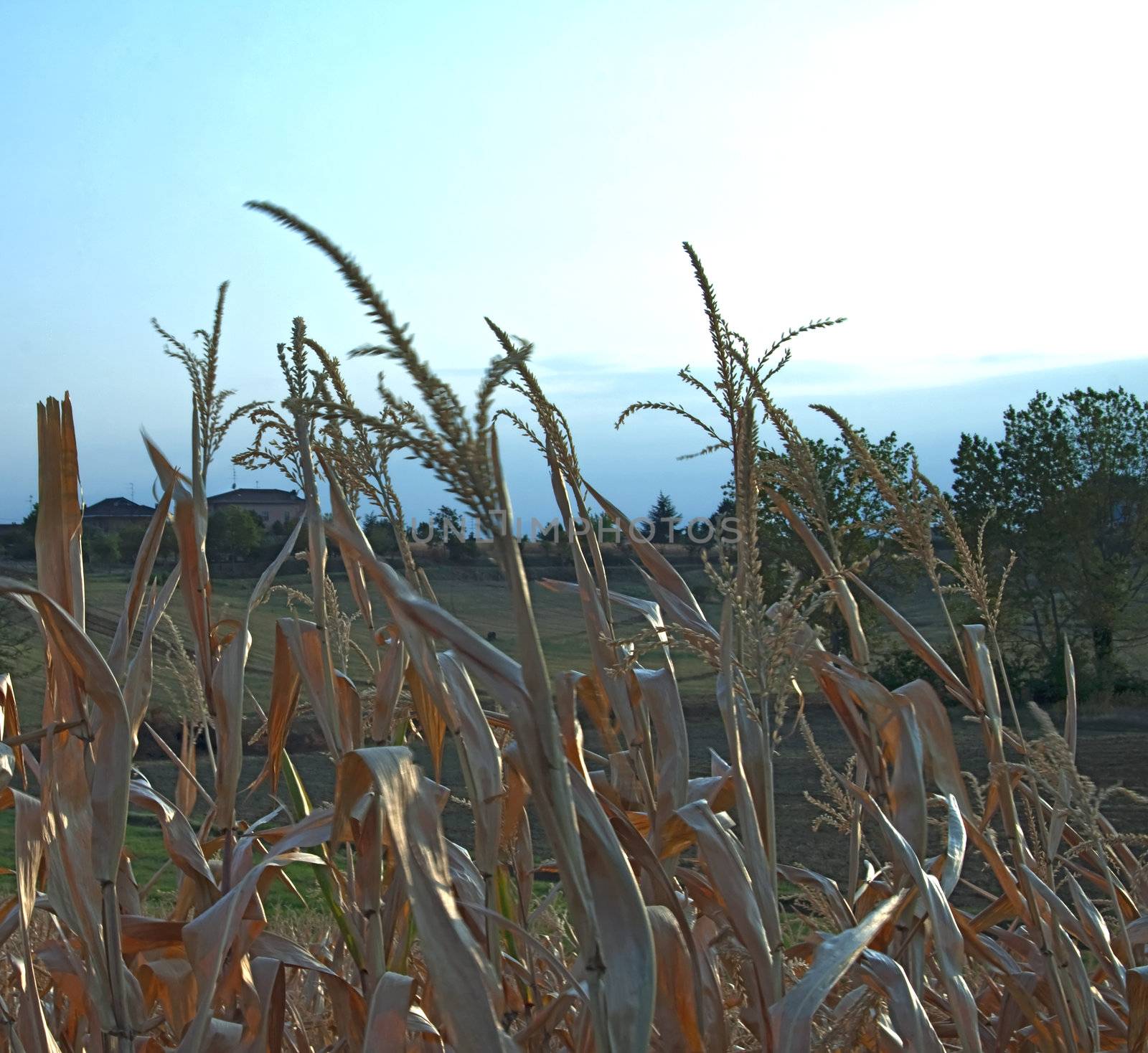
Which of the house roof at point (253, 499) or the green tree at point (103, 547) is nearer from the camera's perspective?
the house roof at point (253, 499)

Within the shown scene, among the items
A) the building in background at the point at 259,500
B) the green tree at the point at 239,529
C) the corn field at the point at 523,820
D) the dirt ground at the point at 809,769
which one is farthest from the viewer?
the dirt ground at the point at 809,769

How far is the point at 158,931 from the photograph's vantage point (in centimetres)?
134

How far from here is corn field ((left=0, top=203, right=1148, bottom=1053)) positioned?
100cm

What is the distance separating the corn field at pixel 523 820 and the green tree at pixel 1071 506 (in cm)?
1152

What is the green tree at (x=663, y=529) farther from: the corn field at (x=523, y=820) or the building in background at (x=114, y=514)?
the building in background at (x=114, y=514)

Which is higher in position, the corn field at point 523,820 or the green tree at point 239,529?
the green tree at point 239,529

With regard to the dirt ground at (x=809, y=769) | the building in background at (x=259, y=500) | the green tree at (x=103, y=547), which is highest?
the green tree at (x=103, y=547)

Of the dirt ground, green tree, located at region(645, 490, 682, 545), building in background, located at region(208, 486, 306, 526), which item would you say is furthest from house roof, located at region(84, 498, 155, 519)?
green tree, located at region(645, 490, 682, 545)

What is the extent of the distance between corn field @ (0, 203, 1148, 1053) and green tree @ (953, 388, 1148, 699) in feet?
37.8

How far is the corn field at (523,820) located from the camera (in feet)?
3.28

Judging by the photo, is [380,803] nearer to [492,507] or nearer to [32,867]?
[492,507]

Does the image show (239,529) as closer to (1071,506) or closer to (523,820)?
(523,820)

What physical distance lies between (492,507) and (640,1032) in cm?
41

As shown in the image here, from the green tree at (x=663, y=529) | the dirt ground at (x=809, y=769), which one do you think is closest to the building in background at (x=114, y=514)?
the dirt ground at (x=809, y=769)
